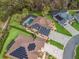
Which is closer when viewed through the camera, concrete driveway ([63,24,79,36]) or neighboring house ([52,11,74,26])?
concrete driveway ([63,24,79,36])

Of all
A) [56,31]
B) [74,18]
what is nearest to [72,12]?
[74,18]

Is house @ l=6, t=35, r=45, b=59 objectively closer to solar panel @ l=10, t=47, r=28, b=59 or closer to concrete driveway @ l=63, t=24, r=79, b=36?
solar panel @ l=10, t=47, r=28, b=59

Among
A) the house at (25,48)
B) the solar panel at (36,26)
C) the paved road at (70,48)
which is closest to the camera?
the house at (25,48)

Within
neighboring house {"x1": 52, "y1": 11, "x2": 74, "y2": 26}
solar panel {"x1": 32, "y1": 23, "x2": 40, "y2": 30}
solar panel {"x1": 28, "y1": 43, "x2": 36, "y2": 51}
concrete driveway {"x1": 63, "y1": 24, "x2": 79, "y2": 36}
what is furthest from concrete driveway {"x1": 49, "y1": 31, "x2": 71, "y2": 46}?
solar panel {"x1": 28, "y1": 43, "x2": 36, "y2": 51}

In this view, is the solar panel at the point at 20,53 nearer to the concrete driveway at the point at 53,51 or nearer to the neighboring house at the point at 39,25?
the concrete driveway at the point at 53,51

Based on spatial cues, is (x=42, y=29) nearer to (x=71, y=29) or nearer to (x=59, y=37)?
(x=59, y=37)

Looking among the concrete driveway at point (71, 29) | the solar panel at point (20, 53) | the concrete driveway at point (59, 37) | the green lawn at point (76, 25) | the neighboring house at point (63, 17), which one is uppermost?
the neighboring house at point (63, 17)

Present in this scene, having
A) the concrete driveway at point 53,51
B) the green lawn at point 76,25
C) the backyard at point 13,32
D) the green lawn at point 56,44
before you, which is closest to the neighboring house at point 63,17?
the green lawn at point 76,25
